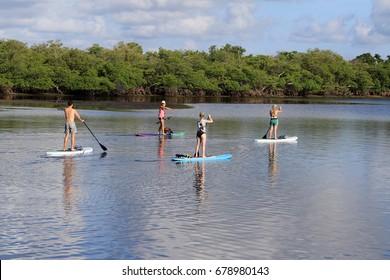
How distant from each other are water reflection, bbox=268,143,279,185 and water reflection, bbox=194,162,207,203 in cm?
234

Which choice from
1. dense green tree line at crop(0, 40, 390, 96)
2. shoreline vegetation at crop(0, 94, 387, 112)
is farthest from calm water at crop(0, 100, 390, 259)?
dense green tree line at crop(0, 40, 390, 96)

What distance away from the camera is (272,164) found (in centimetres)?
2808

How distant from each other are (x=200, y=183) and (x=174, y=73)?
434ft

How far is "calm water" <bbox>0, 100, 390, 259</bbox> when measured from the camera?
14.4m

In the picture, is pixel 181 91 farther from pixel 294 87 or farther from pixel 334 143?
pixel 334 143

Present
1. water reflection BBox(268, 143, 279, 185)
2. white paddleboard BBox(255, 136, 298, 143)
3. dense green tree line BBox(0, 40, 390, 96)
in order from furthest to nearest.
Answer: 1. dense green tree line BBox(0, 40, 390, 96)
2. white paddleboard BBox(255, 136, 298, 143)
3. water reflection BBox(268, 143, 279, 185)

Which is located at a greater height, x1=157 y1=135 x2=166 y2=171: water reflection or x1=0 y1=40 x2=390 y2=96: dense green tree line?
x1=0 y1=40 x2=390 y2=96: dense green tree line

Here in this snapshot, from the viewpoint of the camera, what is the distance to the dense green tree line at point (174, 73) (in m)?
136

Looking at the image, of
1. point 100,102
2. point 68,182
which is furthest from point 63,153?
point 100,102

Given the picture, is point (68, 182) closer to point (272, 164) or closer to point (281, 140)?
point (272, 164)

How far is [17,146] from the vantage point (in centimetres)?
3334

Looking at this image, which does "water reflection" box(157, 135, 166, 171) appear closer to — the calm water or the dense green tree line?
the calm water

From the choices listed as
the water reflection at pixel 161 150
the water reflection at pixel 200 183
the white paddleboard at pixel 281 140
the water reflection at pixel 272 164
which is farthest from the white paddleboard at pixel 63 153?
the white paddleboard at pixel 281 140
